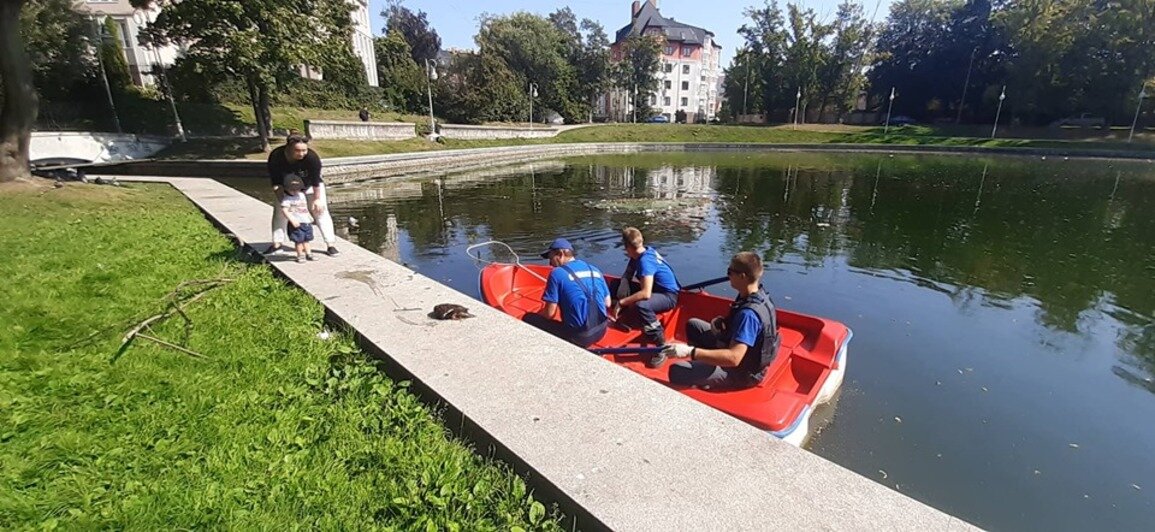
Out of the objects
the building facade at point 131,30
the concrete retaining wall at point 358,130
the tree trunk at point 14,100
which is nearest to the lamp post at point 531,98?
the concrete retaining wall at point 358,130

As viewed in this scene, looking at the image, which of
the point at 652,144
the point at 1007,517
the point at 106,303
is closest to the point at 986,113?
the point at 652,144

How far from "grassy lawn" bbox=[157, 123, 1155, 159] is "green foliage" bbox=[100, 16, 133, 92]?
5.95 m

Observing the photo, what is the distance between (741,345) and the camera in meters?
3.51

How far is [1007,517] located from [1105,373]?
130 inches

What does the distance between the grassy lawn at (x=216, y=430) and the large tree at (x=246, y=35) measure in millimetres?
20010

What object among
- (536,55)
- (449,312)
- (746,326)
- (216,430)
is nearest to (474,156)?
(536,55)

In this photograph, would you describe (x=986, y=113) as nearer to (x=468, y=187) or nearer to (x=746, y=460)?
(x=468, y=187)

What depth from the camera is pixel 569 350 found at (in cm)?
373

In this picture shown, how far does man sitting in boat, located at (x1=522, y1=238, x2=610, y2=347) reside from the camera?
445cm

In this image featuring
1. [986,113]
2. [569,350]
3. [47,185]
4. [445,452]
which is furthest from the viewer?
[986,113]

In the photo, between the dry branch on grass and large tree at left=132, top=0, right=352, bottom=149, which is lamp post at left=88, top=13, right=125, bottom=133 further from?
the dry branch on grass

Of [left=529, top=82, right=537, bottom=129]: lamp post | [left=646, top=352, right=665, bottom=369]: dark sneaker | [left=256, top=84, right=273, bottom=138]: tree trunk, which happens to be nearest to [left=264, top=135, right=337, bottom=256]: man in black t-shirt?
[left=646, top=352, right=665, bottom=369]: dark sneaker

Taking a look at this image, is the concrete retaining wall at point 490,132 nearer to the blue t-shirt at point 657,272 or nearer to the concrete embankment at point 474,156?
the concrete embankment at point 474,156

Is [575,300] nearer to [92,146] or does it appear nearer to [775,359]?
[775,359]
